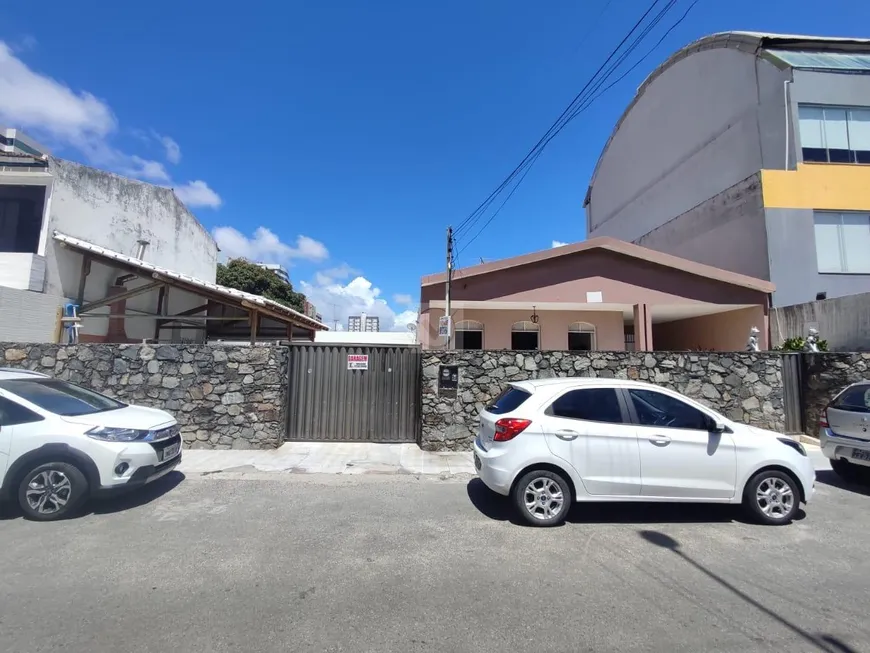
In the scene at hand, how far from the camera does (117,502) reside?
5.50 meters

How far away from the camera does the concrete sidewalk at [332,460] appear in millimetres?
7176

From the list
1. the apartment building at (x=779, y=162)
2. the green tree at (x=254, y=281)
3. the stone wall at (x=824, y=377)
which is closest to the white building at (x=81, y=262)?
the stone wall at (x=824, y=377)

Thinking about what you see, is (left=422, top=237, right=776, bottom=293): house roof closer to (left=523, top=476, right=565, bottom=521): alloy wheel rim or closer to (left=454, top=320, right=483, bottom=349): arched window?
(left=454, top=320, right=483, bottom=349): arched window

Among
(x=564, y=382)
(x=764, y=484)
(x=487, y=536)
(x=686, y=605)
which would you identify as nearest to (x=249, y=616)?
(x=487, y=536)

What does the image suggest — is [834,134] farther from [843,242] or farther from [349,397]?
[349,397]

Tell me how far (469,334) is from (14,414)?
39.5 feet

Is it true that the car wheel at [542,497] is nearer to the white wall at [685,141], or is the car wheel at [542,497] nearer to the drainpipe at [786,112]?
the drainpipe at [786,112]

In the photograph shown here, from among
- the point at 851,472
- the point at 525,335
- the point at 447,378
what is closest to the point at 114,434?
the point at 447,378

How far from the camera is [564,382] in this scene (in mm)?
5367

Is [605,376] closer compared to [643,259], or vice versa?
[605,376]

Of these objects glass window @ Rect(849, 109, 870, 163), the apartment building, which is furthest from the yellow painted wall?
glass window @ Rect(849, 109, 870, 163)

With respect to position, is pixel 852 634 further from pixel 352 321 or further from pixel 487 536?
pixel 352 321

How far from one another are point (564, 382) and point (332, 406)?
5.28 metres

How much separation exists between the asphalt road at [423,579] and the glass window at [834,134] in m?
14.5
